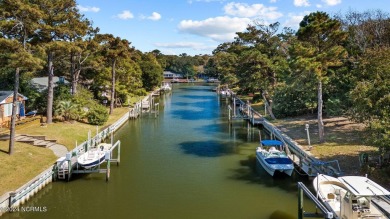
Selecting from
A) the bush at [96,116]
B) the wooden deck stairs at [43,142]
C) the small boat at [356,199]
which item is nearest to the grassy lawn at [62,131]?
the wooden deck stairs at [43,142]

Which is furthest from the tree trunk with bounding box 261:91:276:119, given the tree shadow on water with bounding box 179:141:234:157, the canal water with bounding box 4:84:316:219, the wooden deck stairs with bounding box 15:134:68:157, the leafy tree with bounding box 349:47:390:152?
the wooden deck stairs with bounding box 15:134:68:157

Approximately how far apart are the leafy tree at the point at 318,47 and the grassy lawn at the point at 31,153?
23293 millimetres

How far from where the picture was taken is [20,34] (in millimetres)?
28672

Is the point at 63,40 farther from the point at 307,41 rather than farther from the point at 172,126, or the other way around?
the point at 307,41

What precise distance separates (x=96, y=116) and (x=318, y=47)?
91.7 ft

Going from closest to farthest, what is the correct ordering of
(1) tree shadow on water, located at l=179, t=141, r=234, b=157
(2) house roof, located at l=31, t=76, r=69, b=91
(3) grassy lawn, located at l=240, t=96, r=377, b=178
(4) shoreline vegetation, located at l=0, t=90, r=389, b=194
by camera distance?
(4) shoreline vegetation, located at l=0, t=90, r=389, b=194, (3) grassy lawn, located at l=240, t=96, r=377, b=178, (1) tree shadow on water, located at l=179, t=141, r=234, b=157, (2) house roof, located at l=31, t=76, r=69, b=91

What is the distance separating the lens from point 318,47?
3384cm

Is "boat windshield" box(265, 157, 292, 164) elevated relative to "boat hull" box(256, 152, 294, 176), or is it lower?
elevated

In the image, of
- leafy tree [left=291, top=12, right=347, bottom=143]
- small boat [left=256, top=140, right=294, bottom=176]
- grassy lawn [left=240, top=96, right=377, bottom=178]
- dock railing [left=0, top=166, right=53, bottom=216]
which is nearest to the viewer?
dock railing [left=0, top=166, right=53, bottom=216]

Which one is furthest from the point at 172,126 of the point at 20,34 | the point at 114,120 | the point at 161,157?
the point at 20,34

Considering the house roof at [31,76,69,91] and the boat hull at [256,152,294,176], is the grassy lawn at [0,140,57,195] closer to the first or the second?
the boat hull at [256,152,294,176]

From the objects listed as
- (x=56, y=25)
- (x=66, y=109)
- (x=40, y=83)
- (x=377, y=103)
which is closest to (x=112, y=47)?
(x=40, y=83)

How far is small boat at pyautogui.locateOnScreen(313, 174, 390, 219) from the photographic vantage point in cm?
1573

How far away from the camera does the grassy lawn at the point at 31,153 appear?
23.0 metres
